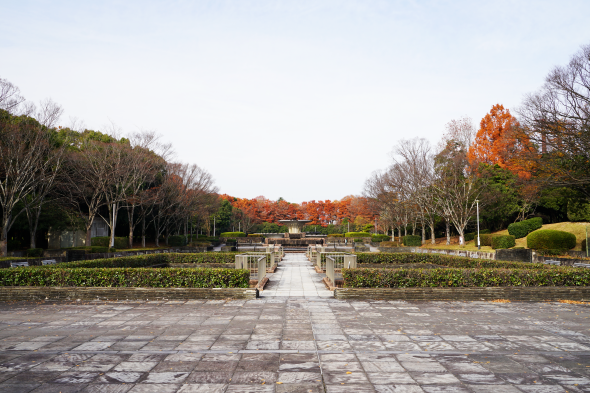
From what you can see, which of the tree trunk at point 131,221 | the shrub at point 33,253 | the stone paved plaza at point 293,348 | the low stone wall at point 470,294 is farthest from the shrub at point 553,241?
the tree trunk at point 131,221

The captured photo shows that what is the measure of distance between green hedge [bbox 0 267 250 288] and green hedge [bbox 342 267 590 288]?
3329mm

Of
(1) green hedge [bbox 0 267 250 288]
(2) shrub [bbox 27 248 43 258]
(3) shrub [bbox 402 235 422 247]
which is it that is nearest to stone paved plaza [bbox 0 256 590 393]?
(1) green hedge [bbox 0 267 250 288]

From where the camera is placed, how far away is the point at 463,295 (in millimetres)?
10055

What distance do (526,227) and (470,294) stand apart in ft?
81.1

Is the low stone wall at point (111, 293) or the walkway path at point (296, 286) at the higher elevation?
the low stone wall at point (111, 293)

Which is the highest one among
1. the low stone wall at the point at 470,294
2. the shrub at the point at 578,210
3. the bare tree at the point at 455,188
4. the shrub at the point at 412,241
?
the bare tree at the point at 455,188

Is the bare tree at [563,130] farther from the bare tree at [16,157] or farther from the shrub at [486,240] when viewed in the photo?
the bare tree at [16,157]

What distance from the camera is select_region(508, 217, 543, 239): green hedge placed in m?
30.4

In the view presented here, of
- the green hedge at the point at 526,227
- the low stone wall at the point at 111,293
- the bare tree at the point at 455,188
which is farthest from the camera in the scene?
the bare tree at the point at 455,188

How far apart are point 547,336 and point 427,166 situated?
29258 millimetres

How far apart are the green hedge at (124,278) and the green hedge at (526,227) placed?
91.8 ft

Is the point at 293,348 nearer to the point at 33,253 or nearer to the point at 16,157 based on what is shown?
the point at 16,157

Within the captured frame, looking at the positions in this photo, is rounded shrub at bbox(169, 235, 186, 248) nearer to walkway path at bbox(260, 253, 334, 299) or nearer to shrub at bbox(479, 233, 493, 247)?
walkway path at bbox(260, 253, 334, 299)

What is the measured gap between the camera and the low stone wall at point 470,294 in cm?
1000
